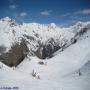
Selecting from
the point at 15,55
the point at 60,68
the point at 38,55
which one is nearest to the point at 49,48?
the point at 38,55

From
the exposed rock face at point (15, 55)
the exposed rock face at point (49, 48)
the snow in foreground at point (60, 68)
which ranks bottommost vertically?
the snow in foreground at point (60, 68)

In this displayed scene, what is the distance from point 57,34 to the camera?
3728cm

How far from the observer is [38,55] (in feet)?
90.8

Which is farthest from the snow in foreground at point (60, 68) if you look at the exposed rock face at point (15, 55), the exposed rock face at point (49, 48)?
the exposed rock face at point (49, 48)

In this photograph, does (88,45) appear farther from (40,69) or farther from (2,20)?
(2,20)

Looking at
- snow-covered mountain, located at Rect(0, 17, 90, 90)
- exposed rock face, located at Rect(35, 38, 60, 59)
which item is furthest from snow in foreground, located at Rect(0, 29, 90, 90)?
exposed rock face, located at Rect(35, 38, 60, 59)

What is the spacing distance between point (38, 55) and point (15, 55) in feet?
14.6

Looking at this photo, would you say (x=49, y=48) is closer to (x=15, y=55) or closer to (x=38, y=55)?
(x=38, y=55)

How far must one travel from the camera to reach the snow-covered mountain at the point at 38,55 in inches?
478

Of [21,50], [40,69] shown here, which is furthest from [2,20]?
[40,69]

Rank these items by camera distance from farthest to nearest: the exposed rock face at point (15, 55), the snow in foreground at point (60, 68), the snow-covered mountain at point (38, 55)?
the exposed rock face at point (15, 55), the snow-covered mountain at point (38, 55), the snow in foreground at point (60, 68)

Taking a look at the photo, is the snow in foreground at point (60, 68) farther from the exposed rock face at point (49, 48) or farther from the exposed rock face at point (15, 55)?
the exposed rock face at point (49, 48)

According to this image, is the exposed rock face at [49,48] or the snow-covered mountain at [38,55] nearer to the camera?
the snow-covered mountain at [38,55]

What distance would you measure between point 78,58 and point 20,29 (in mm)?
11971
